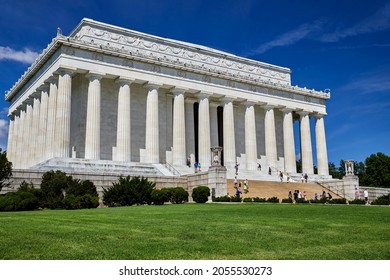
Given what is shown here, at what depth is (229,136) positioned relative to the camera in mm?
69562

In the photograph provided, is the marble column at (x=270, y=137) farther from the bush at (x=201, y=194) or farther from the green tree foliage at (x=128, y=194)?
the green tree foliage at (x=128, y=194)

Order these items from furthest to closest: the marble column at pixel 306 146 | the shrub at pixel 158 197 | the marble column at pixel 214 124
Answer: the marble column at pixel 306 146
the marble column at pixel 214 124
the shrub at pixel 158 197

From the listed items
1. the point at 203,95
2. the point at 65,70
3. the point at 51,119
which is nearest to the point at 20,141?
the point at 51,119

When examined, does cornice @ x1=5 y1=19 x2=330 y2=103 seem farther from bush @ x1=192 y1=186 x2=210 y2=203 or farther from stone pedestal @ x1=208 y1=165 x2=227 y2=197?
bush @ x1=192 y1=186 x2=210 y2=203

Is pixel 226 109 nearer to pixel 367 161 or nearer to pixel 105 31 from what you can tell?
pixel 105 31

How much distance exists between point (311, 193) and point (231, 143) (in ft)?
56.9

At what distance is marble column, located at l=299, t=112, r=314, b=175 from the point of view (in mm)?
76688

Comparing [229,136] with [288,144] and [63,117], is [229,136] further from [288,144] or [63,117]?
[63,117]

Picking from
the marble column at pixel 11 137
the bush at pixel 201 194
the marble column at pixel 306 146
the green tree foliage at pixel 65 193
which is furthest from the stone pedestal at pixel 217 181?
the marble column at pixel 11 137

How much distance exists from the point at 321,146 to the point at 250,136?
15.0 metres

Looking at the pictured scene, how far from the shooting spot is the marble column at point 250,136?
7125 cm

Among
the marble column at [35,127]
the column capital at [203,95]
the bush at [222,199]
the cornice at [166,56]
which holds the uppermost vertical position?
the cornice at [166,56]

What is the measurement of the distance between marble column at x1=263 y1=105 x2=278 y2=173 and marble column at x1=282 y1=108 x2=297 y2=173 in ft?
7.68

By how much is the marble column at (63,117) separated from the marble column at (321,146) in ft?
147
